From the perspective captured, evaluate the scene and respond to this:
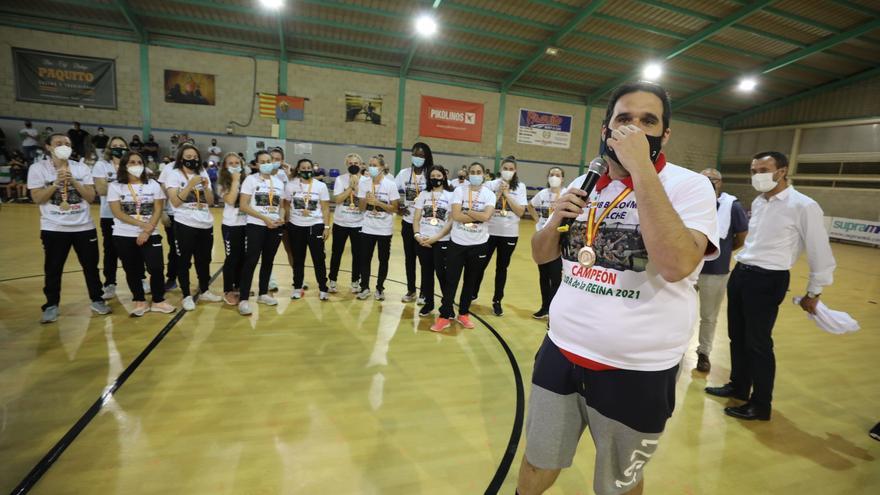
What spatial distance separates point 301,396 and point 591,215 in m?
2.39

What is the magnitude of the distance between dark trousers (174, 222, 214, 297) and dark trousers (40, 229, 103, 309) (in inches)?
27.1

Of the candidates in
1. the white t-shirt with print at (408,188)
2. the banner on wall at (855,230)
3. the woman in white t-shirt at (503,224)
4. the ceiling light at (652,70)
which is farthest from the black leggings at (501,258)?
the banner on wall at (855,230)

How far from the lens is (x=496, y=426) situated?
2609 millimetres

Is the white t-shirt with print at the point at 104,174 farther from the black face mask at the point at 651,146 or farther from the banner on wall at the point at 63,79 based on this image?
the banner on wall at the point at 63,79

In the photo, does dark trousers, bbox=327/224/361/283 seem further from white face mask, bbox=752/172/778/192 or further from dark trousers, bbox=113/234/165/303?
white face mask, bbox=752/172/778/192

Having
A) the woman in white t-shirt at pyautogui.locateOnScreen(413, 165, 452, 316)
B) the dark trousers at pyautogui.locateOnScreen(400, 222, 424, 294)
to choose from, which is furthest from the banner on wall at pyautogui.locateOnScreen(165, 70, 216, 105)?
the woman in white t-shirt at pyautogui.locateOnScreen(413, 165, 452, 316)

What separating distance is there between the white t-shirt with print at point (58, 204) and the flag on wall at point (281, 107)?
1178 cm

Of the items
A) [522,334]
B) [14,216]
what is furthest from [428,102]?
[522,334]

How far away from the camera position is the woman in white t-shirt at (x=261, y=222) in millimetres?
4348

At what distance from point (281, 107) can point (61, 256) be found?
40.1 ft

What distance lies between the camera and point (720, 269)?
11.3 ft

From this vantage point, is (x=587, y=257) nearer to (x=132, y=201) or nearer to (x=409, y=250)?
(x=409, y=250)

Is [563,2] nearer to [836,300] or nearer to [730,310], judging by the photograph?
[836,300]

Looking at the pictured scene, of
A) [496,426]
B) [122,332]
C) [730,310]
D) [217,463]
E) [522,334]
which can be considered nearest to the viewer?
[217,463]
